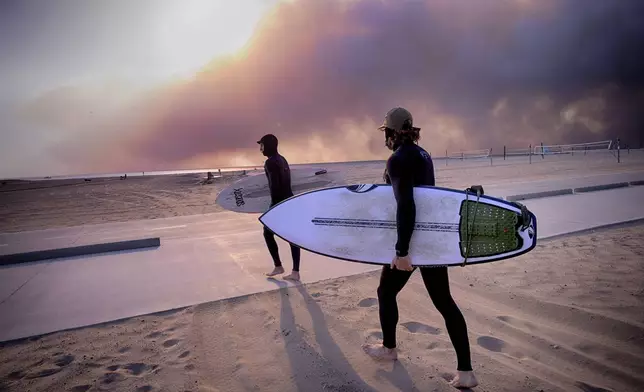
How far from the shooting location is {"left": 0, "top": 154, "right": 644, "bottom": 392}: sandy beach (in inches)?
102

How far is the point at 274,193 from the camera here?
4629 mm

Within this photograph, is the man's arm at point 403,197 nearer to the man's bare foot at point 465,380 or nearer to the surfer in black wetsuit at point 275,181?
the man's bare foot at point 465,380

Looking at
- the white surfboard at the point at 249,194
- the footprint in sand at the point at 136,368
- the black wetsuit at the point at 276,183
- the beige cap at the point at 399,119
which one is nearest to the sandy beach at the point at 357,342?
the footprint in sand at the point at 136,368

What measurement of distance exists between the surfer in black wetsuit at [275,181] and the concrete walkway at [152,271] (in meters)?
0.27

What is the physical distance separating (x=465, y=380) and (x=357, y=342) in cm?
97

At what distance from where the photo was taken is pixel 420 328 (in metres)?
3.32

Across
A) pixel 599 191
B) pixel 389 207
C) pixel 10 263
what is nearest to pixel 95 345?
pixel 389 207

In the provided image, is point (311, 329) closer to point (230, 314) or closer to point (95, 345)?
point (230, 314)

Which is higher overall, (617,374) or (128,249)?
(128,249)

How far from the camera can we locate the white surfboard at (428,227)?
2654mm

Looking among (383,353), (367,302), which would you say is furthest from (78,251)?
(383,353)

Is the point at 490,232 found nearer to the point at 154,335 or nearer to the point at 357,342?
the point at 357,342

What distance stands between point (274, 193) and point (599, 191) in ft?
Answer: 38.8

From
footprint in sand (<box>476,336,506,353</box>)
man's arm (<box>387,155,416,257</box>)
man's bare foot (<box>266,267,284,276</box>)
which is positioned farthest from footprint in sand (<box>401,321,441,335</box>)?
man's bare foot (<box>266,267,284,276</box>)
